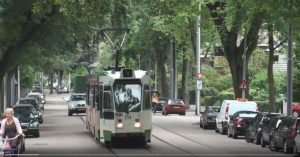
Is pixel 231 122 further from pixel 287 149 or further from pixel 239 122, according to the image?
pixel 287 149

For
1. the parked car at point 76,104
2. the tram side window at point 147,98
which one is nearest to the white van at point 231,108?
the tram side window at point 147,98

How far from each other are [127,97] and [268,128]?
6.40 meters

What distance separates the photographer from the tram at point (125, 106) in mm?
26625

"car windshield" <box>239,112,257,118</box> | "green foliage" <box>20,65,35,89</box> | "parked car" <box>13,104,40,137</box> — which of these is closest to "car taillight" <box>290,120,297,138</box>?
"car windshield" <box>239,112,257,118</box>

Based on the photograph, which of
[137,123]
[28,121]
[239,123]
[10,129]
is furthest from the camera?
[28,121]

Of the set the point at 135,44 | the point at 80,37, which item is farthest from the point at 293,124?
the point at 135,44

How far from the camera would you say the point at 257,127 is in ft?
103

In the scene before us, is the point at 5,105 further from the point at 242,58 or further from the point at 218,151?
the point at 218,151

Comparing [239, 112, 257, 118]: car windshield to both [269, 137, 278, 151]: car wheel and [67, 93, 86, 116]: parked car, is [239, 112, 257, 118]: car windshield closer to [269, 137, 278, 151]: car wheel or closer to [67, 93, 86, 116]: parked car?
[269, 137, 278, 151]: car wheel

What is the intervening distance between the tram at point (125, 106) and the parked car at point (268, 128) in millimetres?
5164

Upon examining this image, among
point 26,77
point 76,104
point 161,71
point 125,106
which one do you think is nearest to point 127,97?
point 125,106

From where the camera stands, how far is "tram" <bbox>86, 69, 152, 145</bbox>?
26625mm

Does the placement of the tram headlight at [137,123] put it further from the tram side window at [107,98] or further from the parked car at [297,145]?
the parked car at [297,145]

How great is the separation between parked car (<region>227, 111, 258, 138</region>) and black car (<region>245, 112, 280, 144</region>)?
1550mm
